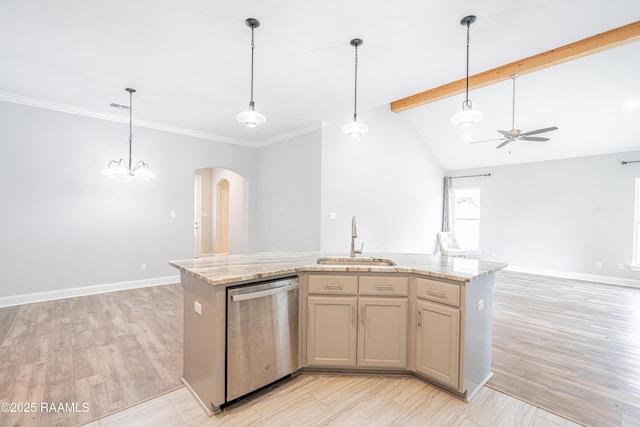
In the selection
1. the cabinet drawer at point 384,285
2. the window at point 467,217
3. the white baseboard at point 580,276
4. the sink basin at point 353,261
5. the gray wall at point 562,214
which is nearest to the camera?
the cabinet drawer at point 384,285

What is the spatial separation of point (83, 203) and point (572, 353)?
255 inches

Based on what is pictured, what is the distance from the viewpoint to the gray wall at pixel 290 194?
4.94 meters

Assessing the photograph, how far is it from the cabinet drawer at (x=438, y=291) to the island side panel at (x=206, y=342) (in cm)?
142

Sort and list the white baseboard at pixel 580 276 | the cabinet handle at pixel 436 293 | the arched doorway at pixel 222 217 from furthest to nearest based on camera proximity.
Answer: the arched doorway at pixel 222 217
the white baseboard at pixel 580 276
the cabinet handle at pixel 436 293

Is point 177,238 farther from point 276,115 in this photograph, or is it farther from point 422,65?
point 422,65

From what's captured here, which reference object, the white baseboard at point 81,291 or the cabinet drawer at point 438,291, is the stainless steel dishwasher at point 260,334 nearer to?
the cabinet drawer at point 438,291

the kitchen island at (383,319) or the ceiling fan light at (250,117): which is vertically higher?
the ceiling fan light at (250,117)

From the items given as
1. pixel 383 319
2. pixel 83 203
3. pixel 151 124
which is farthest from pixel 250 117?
pixel 83 203

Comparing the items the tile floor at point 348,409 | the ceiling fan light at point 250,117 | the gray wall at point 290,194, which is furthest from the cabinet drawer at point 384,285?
the gray wall at point 290,194

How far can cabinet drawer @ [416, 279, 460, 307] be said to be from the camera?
1.98 metres

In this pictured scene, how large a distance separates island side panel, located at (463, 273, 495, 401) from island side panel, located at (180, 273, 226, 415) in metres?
1.64

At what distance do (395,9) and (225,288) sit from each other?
2.41 meters

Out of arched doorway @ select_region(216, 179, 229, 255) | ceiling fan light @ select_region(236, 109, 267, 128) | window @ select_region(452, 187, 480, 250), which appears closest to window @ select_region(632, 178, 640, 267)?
window @ select_region(452, 187, 480, 250)

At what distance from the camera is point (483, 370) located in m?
2.23
